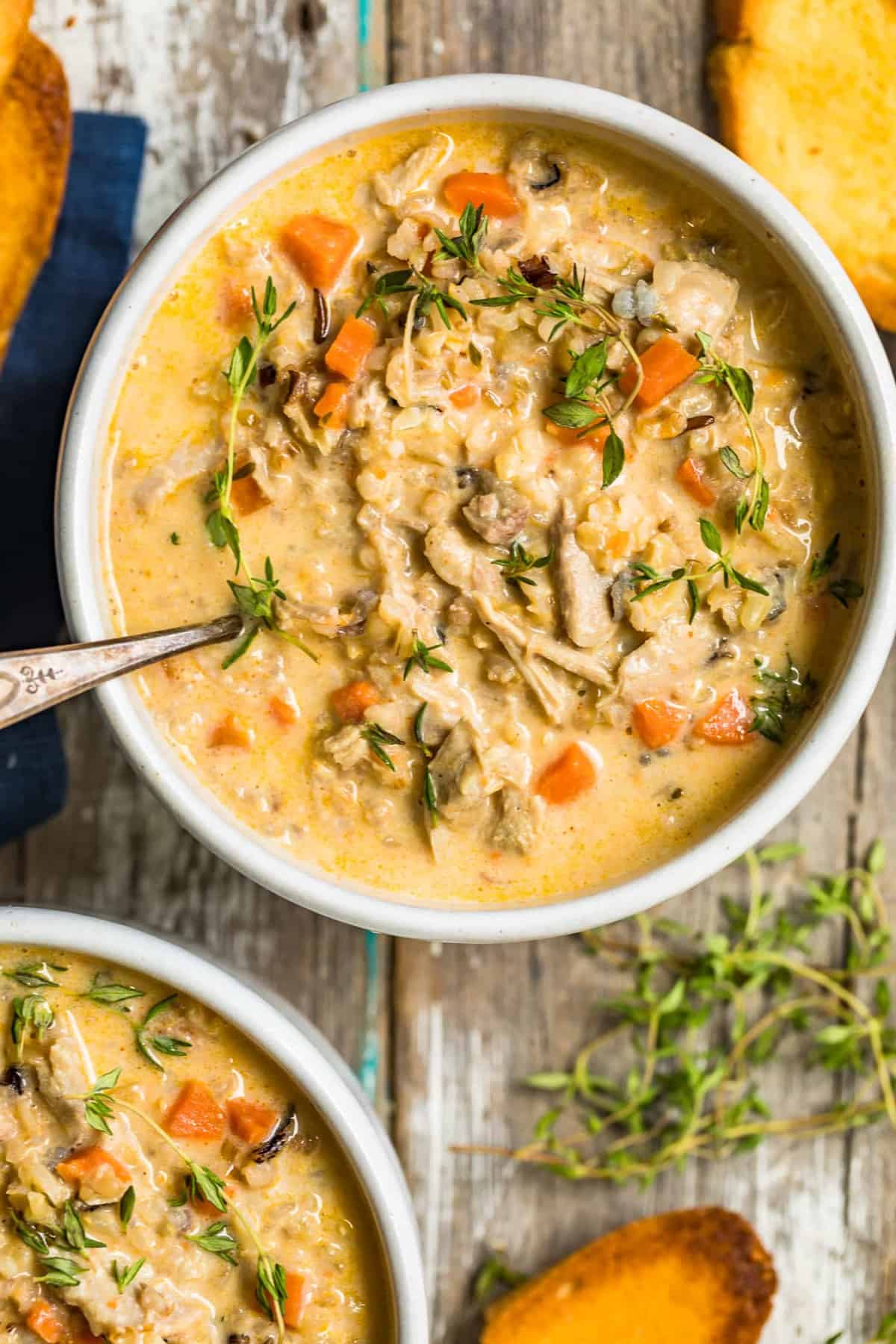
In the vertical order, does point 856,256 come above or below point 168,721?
above

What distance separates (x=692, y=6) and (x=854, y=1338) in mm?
2684

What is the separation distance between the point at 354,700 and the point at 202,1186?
79cm

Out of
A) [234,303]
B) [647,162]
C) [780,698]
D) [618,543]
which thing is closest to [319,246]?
[234,303]

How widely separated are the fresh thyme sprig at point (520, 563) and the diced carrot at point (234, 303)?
1.72ft

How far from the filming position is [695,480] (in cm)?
203

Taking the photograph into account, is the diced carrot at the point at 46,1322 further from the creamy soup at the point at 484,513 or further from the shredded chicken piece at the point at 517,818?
the shredded chicken piece at the point at 517,818

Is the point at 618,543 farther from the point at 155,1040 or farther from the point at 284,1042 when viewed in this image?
the point at 155,1040

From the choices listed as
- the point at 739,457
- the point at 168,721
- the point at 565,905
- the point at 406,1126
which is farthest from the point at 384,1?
the point at 406,1126

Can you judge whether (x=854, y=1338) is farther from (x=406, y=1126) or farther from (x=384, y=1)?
(x=384, y=1)

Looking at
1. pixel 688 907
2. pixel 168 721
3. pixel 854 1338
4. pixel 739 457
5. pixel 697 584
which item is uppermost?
pixel 739 457

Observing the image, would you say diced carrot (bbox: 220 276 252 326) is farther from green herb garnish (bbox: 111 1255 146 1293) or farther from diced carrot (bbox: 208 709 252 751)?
green herb garnish (bbox: 111 1255 146 1293)

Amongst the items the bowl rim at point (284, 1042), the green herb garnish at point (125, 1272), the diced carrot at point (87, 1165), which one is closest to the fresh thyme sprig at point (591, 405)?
the bowl rim at point (284, 1042)

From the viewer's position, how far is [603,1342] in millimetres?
2621

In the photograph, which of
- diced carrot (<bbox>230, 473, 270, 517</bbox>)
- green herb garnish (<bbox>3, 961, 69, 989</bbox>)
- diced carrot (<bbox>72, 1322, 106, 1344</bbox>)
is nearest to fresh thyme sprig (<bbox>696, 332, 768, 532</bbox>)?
diced carrot (<bbox>230, 473, 270, 517</bbox>)
